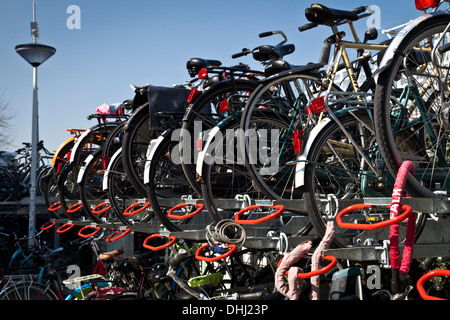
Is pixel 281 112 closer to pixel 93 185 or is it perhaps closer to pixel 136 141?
pixel 136 141

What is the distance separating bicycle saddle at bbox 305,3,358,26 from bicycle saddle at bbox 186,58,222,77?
165 centimetres

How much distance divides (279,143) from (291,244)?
3.58 ft

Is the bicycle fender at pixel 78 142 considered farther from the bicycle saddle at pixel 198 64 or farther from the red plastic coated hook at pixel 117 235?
the bicycle saddle at pixel 198 64

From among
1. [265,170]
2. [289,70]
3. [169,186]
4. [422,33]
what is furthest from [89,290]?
[422,33]

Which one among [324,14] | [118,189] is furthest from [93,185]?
[324,14]

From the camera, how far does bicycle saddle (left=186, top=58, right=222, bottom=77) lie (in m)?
6.47

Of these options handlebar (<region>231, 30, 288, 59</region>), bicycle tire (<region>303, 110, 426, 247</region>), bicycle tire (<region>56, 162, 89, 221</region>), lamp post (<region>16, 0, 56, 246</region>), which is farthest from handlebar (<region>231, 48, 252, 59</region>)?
lamp post (<region>16, 0, 56, 246</region>)

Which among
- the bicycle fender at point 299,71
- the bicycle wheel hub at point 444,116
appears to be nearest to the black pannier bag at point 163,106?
the bicycle fender at point 299,71

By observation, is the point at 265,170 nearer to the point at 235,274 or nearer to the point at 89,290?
the point at 235,274

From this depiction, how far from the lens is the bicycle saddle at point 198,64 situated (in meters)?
6.47

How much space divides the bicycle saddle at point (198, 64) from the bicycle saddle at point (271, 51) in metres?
0.71

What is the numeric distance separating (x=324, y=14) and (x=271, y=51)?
2.76 feet

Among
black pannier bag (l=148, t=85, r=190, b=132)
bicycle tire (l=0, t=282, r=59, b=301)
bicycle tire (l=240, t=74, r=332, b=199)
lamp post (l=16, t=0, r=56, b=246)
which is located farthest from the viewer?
lamp post (l=16, t=0, r=56, b=246)

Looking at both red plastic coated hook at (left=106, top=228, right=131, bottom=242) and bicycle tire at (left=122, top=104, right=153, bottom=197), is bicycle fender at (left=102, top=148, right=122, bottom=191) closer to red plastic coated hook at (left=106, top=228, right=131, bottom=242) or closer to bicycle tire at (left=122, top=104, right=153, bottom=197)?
red plastic coated hook at (left=106, top=228, right=131, bottom=242)
